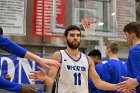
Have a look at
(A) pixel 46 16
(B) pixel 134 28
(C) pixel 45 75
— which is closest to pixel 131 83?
(B) pixel 134 28

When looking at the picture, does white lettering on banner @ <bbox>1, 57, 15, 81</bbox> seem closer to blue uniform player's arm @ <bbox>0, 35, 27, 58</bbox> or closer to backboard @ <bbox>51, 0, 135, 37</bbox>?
backboard @ <bbox>51, 0, 135, 37</bbox>

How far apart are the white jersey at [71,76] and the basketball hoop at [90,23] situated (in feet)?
14.5

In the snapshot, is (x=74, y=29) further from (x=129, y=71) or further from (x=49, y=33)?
(x=49, y=33)

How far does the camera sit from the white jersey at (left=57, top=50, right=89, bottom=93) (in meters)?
4.27

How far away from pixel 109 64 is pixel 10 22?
4.47m

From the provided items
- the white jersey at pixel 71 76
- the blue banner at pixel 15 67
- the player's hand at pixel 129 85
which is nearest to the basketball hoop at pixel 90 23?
the blue banner at pixel 15 67

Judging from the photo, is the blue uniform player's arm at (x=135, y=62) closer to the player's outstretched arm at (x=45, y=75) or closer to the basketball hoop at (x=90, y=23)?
the player's outstretched arm at (x=45, y=75)

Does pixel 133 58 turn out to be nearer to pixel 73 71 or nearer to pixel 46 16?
pixel 73 71

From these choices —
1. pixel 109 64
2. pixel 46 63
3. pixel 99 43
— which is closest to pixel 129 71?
pixel 46 63

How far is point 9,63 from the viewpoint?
8906 millimetres

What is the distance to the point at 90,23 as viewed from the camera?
8914 millimetres

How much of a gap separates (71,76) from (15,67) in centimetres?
493

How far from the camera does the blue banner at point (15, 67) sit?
884 centimetres

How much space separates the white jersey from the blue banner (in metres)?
4.77
